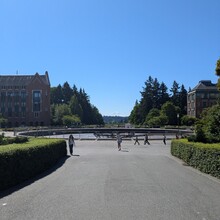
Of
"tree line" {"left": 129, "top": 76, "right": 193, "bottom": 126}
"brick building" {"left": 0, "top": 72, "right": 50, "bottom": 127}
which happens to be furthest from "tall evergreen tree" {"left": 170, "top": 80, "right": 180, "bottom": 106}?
"brick building" {"left": 0, "top": 72, "right": 50, "bottom": 127}

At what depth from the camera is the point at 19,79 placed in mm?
137125

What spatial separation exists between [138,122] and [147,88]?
14308mm

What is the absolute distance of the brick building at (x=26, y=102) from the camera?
13300 centimetres

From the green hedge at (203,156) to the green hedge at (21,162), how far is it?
23.7 feet

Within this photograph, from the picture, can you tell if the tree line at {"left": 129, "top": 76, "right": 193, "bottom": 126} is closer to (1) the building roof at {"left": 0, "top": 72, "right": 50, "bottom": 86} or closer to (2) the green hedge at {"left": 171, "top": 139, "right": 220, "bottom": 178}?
(1) the building roof at {"left": 0, "top": 72, "right": 50, "bottom": 86}

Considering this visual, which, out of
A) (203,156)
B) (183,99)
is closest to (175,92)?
(183,99)

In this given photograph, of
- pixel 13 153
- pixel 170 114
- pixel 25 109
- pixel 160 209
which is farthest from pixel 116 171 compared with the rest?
pixel 25 109

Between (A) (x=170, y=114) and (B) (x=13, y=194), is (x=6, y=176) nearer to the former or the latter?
(B) (x=13, y=194)

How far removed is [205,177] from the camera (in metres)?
15.6

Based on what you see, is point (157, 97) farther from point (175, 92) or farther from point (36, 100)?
point (36, 100)

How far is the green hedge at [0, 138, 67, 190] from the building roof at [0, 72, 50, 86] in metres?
118

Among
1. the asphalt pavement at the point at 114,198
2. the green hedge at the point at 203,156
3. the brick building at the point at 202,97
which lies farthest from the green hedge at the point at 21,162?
the brick building at the point at 202,97

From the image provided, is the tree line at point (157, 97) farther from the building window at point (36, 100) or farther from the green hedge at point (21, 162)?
the green hedge at point (21, 162)

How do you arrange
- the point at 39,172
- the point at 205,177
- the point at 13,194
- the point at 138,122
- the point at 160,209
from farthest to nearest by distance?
1. the point at 138,122
2. the point at 39,172
3. the point at 205,177
4. the point at 13,194
5. the point at 160,209
